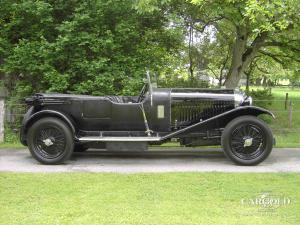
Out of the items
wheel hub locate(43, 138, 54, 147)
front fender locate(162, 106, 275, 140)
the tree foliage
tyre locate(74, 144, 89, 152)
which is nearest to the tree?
the tree foliage

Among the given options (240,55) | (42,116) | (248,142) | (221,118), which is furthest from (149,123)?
(240,55)

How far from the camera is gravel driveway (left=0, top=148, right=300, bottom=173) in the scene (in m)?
7.73

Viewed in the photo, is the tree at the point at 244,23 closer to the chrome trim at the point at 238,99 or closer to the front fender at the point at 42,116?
the chrome trim at the point at 238,99

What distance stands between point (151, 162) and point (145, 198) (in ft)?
8.17

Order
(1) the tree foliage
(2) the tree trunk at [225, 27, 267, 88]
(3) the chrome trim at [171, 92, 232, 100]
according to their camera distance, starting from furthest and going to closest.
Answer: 1. (2) the tree trunk at [225, 27, 267, 88]
2. (1) the tree foliage
3. (3) the chrome trim at [171, 92, 232, 100]

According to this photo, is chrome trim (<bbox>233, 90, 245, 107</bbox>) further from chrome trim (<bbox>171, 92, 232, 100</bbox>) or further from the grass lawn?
the grass lawn

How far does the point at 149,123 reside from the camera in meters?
8.36

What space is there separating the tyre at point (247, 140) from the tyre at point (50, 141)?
107 inches

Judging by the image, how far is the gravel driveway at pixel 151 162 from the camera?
25.4 ft

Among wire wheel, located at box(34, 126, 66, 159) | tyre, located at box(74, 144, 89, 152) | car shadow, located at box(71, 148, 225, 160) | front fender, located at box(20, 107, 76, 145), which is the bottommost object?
car shadow, located at box(71, 148, 225, 160)

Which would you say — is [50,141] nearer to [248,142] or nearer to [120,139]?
[120,139]

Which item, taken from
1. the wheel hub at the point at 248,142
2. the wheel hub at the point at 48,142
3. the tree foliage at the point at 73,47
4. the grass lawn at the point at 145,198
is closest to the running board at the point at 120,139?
the wheel hub at the point at 48,142

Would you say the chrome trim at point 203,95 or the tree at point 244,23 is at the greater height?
the tree at point 244,23

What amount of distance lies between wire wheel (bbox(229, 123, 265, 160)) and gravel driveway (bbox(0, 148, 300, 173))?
0.80 feet
